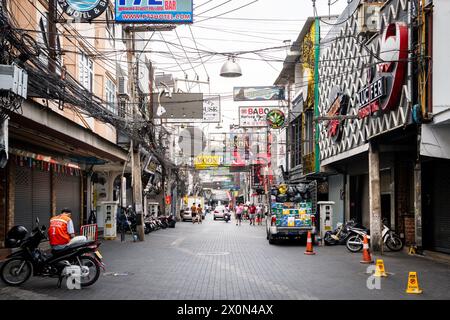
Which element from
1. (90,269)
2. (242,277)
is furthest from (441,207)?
(90,269)

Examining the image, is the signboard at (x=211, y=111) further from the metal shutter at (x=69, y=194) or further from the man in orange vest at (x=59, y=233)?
the man in orange vest at (x=59, y=233)

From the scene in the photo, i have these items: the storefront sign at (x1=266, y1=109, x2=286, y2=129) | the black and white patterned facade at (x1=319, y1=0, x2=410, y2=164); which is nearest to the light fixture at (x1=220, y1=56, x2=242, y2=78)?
the black and white patterned facade at (x1=319, y1=0, x2=410, y2=164)

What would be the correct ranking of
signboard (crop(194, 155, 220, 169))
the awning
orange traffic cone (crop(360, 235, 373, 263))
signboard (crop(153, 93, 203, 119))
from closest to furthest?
the awning → orange traffic cone (crop(360, 235, 373, 263)) → signboard (crop(153, 93, 203, 119)) → signboard (crop(194, 155, 220, 169))

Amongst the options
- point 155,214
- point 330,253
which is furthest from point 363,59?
point 155,214

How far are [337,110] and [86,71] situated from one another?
10770mm

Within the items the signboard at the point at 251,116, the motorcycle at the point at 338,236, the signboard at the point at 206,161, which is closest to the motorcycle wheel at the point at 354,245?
the motorcycle at the point at 338,236

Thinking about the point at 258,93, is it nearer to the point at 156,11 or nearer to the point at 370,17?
the point at 370,17

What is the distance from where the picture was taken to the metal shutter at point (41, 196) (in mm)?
20688

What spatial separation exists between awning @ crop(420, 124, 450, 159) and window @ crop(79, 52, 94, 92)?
547 inches

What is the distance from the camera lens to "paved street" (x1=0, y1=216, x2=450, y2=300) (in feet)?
35.1

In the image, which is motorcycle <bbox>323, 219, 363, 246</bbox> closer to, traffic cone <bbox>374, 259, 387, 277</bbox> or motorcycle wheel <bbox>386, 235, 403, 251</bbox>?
motorcycle wheel <bbox>386, 235, 403, 251</bbox>

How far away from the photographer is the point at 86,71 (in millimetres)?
23750

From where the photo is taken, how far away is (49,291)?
11.1 meters

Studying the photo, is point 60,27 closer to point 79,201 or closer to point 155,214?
point 79,201
